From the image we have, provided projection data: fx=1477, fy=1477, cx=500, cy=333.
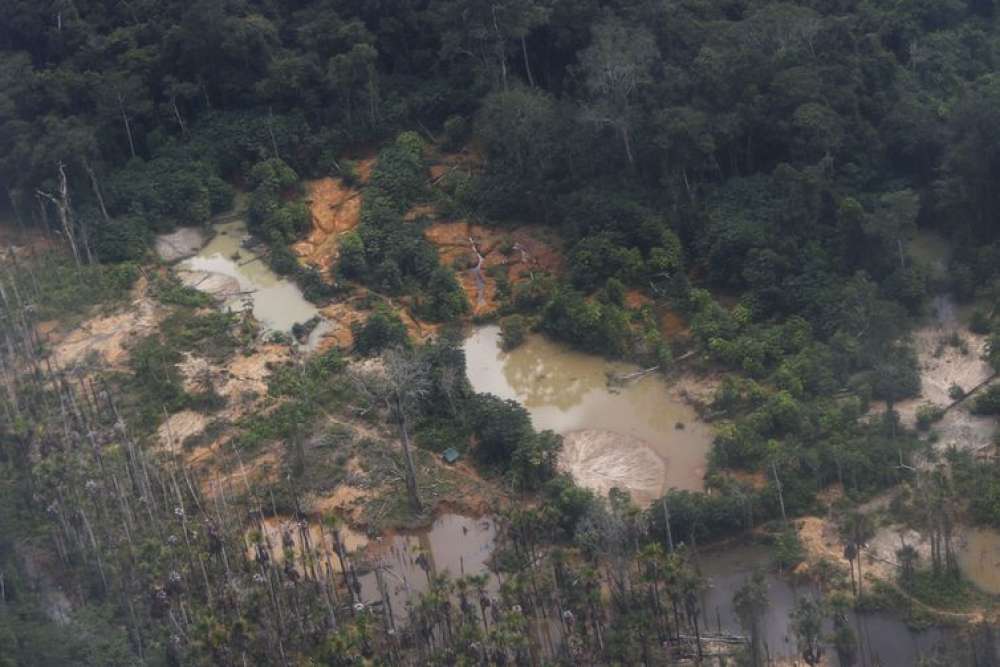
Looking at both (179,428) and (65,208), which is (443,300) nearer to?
(179,428)

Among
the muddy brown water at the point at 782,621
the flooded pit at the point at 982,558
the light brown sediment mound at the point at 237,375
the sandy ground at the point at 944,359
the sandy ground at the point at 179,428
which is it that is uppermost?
the light brown sediment mound at the point at 237,375

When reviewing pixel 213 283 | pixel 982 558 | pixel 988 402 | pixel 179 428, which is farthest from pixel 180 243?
pixel 982 558

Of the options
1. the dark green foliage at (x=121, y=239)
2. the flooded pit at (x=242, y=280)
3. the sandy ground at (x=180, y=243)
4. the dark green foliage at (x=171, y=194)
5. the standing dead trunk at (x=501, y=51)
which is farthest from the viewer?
the standing dead trunk at (x=501, y=51)

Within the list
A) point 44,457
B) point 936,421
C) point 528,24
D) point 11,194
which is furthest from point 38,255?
point 936,421

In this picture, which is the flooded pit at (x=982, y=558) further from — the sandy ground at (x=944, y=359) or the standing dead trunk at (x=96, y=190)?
the standing dead trunk at (x=96, y=190)

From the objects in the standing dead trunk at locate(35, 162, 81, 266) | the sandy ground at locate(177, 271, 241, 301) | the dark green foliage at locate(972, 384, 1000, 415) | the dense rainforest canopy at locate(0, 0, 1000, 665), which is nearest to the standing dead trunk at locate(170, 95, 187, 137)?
the dense rainforest canopy at locate(0, 0, 1000, 665)

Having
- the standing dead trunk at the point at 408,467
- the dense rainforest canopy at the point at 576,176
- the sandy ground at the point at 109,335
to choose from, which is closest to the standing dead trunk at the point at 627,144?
the dense rainforest canopy at the point at 576,176

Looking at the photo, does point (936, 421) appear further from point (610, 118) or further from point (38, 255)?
point (38, 255)
